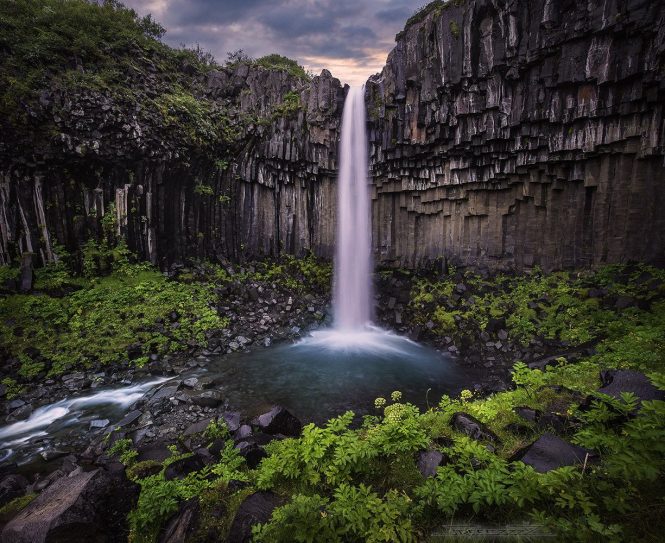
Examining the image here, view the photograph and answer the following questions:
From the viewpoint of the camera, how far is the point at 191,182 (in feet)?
57.7

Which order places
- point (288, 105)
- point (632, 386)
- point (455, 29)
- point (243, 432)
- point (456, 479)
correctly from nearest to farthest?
point (456, 479) < point (632, 386) < point (243, 432) < point (455, 29) < point (288, 105)

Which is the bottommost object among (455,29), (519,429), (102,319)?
(102,319)

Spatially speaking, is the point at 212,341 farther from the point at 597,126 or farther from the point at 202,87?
the point at 597,126

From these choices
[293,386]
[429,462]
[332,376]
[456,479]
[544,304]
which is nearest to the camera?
[456,479]

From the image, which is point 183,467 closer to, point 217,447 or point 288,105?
point 217,447

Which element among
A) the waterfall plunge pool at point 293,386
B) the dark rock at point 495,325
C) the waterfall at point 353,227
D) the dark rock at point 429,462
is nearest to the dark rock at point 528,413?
the dark rock at point 429,462

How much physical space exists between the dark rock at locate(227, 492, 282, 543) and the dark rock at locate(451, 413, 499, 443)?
3.17 meters

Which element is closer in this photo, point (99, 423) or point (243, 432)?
point (243, 432)

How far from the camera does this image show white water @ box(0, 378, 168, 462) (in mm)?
8211

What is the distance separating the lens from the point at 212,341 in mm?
13578

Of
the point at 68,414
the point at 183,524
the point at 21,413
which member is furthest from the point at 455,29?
the point at 21,413

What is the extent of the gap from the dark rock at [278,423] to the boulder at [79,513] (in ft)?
9.99

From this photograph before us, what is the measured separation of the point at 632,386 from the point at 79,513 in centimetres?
733

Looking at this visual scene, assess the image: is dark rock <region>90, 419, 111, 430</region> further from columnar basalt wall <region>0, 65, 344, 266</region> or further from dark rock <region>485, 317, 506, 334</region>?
dark rock <region>485, 317, 506, 334</region>
